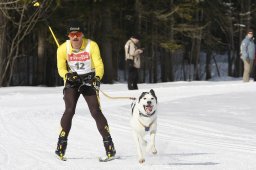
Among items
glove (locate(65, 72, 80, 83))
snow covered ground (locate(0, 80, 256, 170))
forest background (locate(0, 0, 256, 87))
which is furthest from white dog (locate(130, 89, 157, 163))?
forest background (locate(0, 0, 256, 87))

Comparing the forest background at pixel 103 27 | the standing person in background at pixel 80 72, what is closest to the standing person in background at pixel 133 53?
the forest background at pixel 103 27

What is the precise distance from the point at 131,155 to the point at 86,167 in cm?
104

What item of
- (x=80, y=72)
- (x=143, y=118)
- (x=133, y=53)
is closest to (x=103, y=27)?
(x=133, y=53)

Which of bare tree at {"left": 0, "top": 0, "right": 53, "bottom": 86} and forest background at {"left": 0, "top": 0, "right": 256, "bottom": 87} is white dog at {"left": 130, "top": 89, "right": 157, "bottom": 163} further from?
bare tree at {"left": 0, "top": 0, "right": 53, "bottom": 86}

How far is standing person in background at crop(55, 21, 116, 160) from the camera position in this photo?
764 cm

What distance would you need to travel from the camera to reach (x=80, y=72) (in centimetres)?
771

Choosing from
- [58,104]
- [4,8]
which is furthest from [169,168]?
[4,8]

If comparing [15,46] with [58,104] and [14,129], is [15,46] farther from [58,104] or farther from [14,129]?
[14,129]

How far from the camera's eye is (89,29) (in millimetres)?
29578

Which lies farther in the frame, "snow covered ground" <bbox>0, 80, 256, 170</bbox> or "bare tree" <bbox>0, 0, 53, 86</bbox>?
"bare tree" <bbox>0, 0, 53, 86</bbox>

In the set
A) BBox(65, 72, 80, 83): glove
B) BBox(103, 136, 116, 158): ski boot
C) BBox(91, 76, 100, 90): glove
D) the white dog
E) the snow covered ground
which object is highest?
BBox(65, 72, 80, 83): glove

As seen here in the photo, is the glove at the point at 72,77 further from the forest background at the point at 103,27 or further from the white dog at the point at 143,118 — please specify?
the forest background at the point at 103,27

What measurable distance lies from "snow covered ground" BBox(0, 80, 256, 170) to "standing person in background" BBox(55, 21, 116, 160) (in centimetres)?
49

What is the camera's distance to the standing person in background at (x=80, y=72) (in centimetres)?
764
